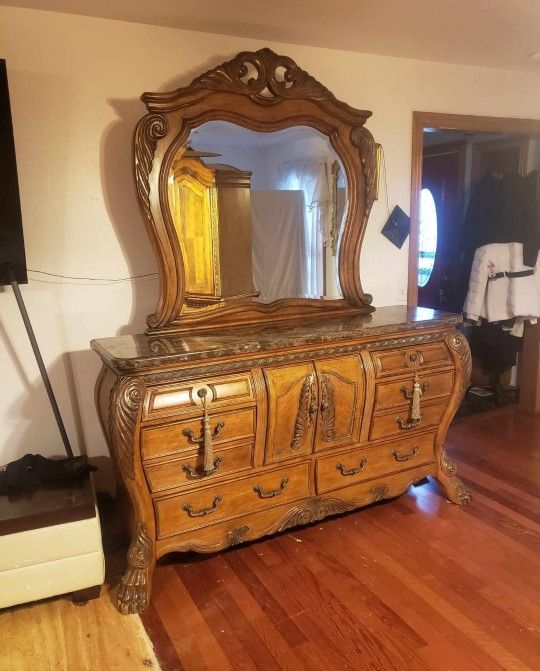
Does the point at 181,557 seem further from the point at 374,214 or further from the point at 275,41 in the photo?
the point at 275,41

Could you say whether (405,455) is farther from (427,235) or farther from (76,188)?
(427,235)

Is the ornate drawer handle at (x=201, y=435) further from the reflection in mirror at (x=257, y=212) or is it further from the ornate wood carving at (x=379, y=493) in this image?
the ornate wood carving at (x=379, y=493)

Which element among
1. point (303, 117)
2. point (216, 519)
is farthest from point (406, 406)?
point (303, 117)

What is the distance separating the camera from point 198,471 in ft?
6.24

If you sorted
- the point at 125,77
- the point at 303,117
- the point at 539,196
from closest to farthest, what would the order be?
1. the point at 125,77
2. the point at 303,117
3. the point at 539,196

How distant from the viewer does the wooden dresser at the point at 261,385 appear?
72.1 inches

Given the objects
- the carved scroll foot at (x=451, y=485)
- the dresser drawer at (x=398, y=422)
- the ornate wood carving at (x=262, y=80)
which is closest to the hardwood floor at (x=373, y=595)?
the carved scroll foot at (x=451, y=485)

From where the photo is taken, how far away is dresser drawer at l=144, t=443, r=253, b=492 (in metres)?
1.84

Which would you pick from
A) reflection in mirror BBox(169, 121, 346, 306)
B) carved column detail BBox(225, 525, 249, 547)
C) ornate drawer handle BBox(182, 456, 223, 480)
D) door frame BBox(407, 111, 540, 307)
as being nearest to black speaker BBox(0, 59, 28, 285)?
reflection in mirror BBox(169, 121, 346, 306)

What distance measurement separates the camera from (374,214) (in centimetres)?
276

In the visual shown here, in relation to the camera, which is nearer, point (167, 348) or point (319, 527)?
point (167, 348)

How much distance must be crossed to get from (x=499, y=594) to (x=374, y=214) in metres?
1.84

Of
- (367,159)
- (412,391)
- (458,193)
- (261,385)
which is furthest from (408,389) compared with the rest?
(458,193)

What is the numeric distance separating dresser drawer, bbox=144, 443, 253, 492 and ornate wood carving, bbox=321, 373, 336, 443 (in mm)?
334
